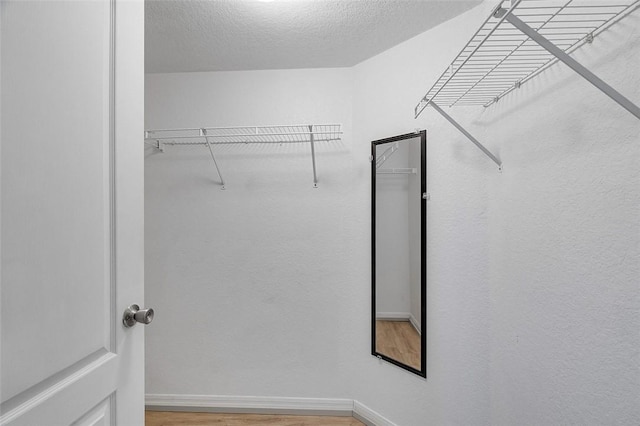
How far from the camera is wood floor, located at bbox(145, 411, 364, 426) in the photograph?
2.00 meters

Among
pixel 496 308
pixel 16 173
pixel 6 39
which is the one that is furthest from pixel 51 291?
pixel 496 308

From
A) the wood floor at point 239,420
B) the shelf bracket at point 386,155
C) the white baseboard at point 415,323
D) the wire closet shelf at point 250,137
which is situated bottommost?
the wood floor at point 239,420

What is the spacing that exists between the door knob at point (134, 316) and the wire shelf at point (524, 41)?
1.13m

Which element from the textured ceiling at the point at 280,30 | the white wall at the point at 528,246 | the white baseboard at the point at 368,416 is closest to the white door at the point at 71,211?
the textured ceiling at the point at 280,30

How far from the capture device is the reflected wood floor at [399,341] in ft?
5.78

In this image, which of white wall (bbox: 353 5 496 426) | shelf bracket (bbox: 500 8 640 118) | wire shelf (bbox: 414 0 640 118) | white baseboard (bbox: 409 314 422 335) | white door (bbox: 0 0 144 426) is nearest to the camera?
white door (bbox: 0 0 144 426)

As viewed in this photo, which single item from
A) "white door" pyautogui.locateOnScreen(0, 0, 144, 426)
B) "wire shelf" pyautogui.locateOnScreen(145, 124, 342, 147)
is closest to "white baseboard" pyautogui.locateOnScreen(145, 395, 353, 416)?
"white door" pyautogui.locateOnScreen(0, 0, 144, 426)

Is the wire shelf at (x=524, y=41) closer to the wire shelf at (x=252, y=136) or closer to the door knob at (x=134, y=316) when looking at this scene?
the wire shelf at (x=252, y=136)

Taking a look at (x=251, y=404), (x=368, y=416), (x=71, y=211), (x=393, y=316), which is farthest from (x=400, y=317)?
(x=71, y=211)

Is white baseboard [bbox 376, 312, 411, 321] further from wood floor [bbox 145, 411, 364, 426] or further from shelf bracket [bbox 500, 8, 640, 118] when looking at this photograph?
shelf bracket [bbox 500, 8, 640, 118]

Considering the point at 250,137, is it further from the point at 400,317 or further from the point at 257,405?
the point at 257,405

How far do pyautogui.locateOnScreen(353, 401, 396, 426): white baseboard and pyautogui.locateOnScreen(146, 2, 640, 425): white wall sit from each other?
43 millimetres

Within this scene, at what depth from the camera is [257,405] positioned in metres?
2.11

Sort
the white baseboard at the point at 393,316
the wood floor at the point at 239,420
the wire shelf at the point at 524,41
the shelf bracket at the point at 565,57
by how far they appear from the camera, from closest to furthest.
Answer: the shelf bracket at the point at 565,57, the wire shelf at the point at 524,41, the white baseboard at the point at 393,316, the wood floor at the point at 239,420
